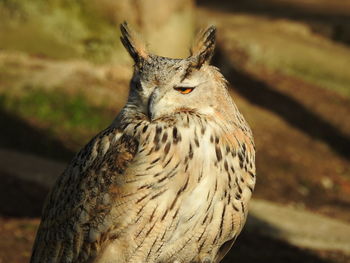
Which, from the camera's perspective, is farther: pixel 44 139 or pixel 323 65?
pixel 323 65

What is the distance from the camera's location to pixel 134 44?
4.84 metres

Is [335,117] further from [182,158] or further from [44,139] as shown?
[182,158]

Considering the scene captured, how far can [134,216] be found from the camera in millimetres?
4738

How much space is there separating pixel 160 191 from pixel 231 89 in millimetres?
8188

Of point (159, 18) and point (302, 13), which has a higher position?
point (159, 18)

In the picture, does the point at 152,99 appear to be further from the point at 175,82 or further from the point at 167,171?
the point at 167,171

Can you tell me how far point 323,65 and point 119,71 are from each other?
13.3 ft

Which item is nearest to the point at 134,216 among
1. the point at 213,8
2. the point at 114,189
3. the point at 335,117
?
the point at 114,189

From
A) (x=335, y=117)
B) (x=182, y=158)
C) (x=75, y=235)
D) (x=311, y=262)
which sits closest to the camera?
(x=182, y=158)

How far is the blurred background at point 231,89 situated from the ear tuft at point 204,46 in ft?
9.25

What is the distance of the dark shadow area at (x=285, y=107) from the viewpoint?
11.6 meters

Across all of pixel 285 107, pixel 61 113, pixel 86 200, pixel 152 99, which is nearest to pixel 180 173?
pixel 152 99

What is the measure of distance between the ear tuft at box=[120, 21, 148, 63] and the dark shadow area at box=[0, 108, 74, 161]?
4652 millimetres

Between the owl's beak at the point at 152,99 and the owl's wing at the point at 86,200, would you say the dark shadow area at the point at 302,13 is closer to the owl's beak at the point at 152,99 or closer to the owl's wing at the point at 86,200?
the owl's wing at the point at 86,200
